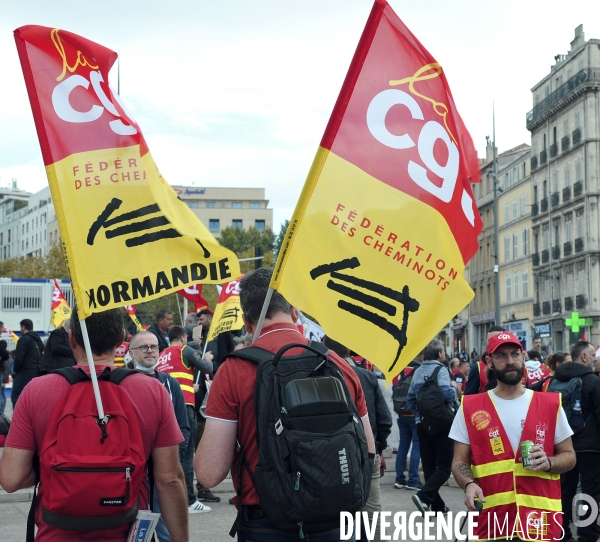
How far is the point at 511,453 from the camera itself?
494cm

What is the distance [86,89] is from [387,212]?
60.5 inches

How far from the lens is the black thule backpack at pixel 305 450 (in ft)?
11.2

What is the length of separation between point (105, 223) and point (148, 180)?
430mm

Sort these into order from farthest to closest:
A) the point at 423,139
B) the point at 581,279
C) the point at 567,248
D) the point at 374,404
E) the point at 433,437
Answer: the point at 567,248 < the point at 581,279 < the point at 433,437 < the point at 374,404 < the point at 423,139

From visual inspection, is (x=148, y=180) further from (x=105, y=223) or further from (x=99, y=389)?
(x=99, y=389)

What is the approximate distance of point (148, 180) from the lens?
15.0ft

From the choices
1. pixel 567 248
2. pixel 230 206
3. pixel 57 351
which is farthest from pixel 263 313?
pixel 230 206

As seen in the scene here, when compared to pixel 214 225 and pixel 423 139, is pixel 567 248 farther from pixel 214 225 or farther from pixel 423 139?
pixel 214 225

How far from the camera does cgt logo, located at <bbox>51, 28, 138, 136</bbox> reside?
4.43m

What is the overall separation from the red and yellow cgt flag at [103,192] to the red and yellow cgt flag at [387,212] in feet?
1.56

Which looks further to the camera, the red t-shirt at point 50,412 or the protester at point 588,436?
the protester at point 588,436

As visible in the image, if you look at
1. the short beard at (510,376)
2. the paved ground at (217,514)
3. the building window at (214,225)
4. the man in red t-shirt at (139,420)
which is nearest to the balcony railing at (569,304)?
the paved ground at (217,514)

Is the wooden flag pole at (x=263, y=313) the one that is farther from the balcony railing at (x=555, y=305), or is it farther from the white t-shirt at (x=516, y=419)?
the balcony railing at (x=555, y=305)

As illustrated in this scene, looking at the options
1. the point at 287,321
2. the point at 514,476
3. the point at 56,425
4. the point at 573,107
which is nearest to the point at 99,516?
the point at 56,425
